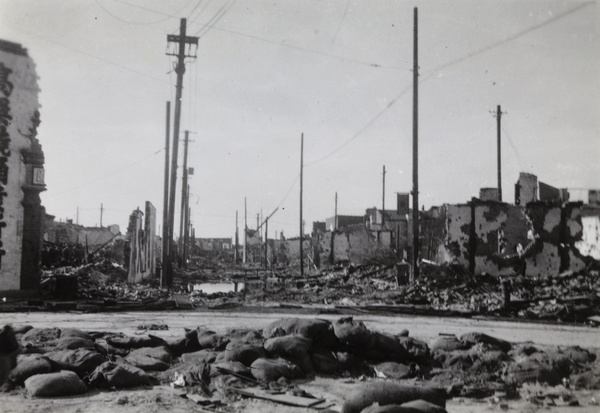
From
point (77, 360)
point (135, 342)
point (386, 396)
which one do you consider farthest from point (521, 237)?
point (77, 360)

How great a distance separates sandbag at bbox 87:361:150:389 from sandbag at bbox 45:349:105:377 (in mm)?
233

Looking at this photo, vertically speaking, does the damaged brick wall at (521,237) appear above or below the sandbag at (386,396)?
above

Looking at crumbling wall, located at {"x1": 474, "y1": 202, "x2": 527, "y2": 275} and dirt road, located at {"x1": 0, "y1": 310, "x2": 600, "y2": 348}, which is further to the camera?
crumbling wall, located at {"x1": 474, "y1": 202, "x2": 527, "y2": 275}

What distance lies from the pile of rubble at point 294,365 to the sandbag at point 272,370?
0.01m

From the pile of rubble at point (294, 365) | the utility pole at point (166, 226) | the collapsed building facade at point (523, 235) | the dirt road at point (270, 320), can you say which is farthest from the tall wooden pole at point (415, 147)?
the pile of rubble at point (294, 365)

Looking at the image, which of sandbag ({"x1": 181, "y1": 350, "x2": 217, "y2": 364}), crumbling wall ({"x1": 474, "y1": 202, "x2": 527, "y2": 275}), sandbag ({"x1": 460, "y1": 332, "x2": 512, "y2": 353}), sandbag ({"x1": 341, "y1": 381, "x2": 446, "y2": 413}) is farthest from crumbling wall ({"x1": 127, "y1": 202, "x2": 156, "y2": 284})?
sandbag ({"x1": 341, "y1": 381, "x2": 446, "y2": 413})

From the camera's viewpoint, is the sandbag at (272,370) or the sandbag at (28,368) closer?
the sandbag at (28,368)

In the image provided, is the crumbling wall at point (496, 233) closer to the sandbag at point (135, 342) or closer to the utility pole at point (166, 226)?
the utility pole at point (166, 226)

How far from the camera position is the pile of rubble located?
5785 mm

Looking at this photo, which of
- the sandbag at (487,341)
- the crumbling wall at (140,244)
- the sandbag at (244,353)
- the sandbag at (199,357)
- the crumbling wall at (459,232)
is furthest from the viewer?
the crumbling wall at (140,244)

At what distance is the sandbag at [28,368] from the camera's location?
605 centimetres

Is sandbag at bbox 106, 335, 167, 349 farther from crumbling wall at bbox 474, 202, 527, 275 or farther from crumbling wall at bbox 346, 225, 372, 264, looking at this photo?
crumbling wall at bbox 346, 225, 372, 264

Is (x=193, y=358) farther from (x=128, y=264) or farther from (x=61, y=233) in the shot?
(x=61, y=233)

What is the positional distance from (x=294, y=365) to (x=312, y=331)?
102cm
